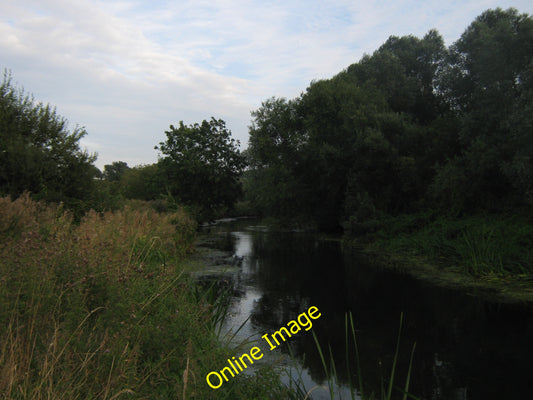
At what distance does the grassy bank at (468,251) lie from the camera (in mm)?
11602

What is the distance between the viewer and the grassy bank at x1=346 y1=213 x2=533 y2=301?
1160 centimetres

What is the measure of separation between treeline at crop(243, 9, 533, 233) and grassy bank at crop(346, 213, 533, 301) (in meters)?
1.38

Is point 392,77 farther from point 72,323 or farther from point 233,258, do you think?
point 72,323

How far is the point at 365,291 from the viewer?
37.3ft

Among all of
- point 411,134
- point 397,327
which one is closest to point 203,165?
point 411,134

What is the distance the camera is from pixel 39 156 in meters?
12.3

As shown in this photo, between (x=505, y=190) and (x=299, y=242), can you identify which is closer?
(x=505, y=190)

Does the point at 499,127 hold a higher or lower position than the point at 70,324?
higher

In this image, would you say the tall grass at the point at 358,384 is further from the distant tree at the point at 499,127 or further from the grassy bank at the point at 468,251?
the distant tree at the point at 499,127

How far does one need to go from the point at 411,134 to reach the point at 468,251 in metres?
10.8

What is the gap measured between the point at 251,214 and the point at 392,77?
142 feet

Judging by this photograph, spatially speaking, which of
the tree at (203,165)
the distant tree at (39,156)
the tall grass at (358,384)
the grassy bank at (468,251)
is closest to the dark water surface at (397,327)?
the tall grass at (358,384)

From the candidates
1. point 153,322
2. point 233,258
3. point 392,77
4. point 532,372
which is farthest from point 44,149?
point 392,77

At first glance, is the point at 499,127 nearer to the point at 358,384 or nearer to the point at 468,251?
the point at 468,251
